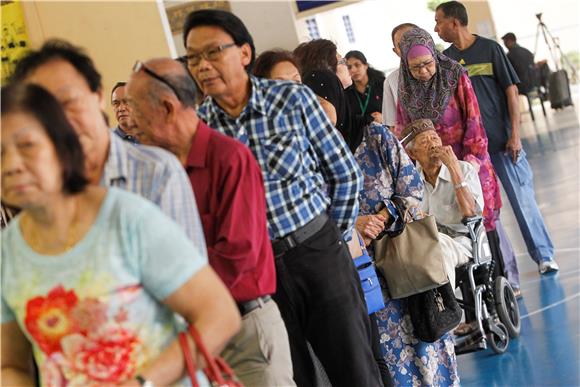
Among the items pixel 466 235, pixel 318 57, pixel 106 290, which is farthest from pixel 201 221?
pixel 466 235

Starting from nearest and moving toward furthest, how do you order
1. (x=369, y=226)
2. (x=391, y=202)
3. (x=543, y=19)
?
(x=369, y=226) → (x=391, y=202) → (x=543, y=19)

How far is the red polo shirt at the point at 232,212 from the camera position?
2.66 meters

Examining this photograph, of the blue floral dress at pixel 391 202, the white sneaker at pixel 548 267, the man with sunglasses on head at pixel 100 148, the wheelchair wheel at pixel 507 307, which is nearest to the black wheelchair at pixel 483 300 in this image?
the wheelchair wheel at pixel 507 307

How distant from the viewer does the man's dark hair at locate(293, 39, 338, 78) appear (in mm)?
4934

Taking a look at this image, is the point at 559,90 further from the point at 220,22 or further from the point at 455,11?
the point at 220,22

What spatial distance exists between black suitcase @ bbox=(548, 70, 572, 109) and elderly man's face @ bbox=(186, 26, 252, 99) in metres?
17.7

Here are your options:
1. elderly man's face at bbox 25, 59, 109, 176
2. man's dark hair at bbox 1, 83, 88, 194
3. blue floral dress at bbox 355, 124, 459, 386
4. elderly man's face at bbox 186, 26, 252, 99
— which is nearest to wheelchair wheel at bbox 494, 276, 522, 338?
blue floral dress at bbox 355, 124, 459, 386

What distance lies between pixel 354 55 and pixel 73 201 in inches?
246

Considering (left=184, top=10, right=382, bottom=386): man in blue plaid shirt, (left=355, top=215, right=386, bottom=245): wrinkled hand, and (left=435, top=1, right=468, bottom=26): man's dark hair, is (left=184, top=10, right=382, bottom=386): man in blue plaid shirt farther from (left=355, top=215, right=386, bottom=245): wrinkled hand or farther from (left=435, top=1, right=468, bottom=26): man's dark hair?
(left=435, top=1, right=468, bottom=26): man's dark hair

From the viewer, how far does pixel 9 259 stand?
2.01 metres

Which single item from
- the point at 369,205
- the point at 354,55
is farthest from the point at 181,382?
the point at 354,55

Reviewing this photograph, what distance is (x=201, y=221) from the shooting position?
9.05 feet

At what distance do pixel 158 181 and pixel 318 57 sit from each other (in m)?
2.75

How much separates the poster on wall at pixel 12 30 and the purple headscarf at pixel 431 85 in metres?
3.14
